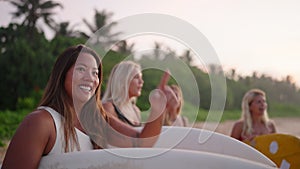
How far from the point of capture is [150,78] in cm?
1623

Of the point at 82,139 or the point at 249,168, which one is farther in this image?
the point at 82,139

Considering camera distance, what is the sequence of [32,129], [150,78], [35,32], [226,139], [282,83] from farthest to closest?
1. [282,83]
2. [35,32]
3. [150,78]
4. [226,139]
5. [32,129]

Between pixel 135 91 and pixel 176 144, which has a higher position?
pixel 135 91

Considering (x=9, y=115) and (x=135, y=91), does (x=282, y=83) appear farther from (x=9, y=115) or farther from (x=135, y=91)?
(x=135, y=91)

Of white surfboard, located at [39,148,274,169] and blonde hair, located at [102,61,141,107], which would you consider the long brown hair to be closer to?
white surfboard, located at [39,148,274,169]

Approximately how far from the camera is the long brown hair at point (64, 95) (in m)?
1.71

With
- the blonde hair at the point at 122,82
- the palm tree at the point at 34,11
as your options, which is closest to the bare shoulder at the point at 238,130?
the blonde hair at the point at 122,82

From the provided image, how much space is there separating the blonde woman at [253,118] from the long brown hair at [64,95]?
289 centimetres

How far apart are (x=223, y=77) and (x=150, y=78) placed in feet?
47.3

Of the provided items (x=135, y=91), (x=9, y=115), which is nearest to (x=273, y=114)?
(x=9, y=115)

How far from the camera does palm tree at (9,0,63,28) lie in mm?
19000

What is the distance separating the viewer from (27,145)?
1541mm

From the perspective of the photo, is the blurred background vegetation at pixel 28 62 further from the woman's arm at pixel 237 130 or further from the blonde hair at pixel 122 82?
the blonde hair at pixel 122 82

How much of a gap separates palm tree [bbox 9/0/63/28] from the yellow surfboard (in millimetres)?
16497
